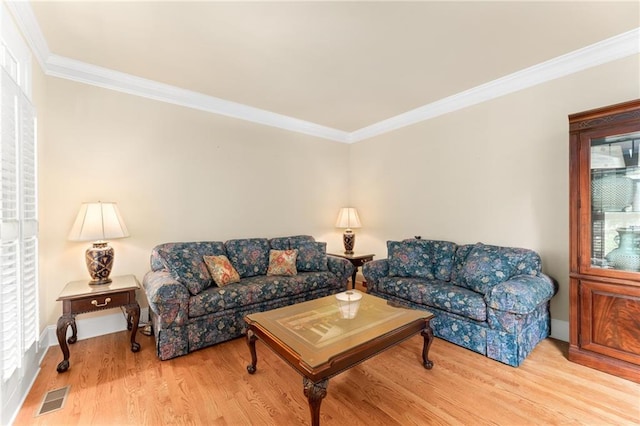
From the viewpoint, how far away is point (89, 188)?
2824 millimetres

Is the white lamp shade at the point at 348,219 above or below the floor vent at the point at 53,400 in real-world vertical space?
above

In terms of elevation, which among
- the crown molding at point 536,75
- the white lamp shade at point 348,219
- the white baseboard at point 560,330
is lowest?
the white baseboard at point 560,330

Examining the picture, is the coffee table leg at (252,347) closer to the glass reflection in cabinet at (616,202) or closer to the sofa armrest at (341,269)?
the sofa armrest at (341,269)

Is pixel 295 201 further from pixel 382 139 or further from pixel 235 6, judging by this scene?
pixel 235 6

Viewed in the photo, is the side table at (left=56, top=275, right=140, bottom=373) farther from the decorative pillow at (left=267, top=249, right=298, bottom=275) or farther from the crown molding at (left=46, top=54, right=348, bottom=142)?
the crown molding at (left=46, top=54, right=348, bottom=142)

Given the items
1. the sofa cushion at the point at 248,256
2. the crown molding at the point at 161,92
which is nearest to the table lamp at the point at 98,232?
the sofa cushion at the point at 248,256

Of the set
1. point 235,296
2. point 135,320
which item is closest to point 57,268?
point 135,320

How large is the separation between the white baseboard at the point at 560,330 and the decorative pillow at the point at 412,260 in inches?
45.9

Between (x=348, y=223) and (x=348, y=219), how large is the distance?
70mm

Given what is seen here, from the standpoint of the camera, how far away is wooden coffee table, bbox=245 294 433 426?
1500 mm

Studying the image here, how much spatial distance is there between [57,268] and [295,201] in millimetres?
2830

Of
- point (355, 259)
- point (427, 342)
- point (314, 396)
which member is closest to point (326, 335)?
point (314, 396)

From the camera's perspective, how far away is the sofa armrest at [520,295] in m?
2.18

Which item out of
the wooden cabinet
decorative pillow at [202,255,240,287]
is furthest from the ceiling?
decorative pillow at [202,255,240,287]
